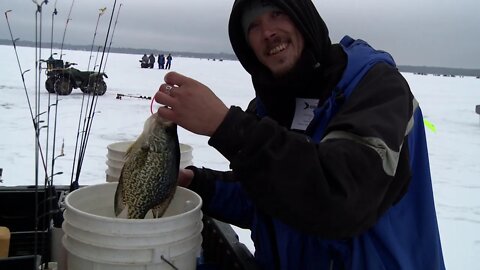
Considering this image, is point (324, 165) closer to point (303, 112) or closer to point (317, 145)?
point (317, 145)

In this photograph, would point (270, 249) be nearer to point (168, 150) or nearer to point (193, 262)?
point (193, 262)

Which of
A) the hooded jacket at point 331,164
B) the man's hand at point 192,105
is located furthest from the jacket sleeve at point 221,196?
the man's hand at point 192,105

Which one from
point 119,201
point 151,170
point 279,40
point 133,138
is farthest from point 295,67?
point 133,138

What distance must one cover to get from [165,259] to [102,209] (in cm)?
58

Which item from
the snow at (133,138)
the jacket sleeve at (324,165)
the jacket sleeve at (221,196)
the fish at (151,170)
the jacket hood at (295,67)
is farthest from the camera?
the snow at (133,138)

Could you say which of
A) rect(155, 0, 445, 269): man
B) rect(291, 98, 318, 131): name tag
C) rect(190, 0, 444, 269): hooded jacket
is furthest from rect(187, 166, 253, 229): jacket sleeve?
rect(291, 98, 318, 131): name tag

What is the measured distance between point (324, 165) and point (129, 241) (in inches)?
28.0

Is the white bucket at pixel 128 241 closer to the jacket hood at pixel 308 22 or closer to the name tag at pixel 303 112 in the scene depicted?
the name tag at pixel 303 112

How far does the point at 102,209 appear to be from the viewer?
201 cm

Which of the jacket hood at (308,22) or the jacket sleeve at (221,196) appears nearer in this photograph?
the jacket hood at (308,22)

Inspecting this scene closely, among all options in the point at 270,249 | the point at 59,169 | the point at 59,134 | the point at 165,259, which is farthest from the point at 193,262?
the point at 59,134

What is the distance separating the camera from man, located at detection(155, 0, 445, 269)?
1.32m

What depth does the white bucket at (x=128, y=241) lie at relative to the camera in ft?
4.96

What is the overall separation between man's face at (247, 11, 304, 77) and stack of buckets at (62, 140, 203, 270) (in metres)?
0.71
